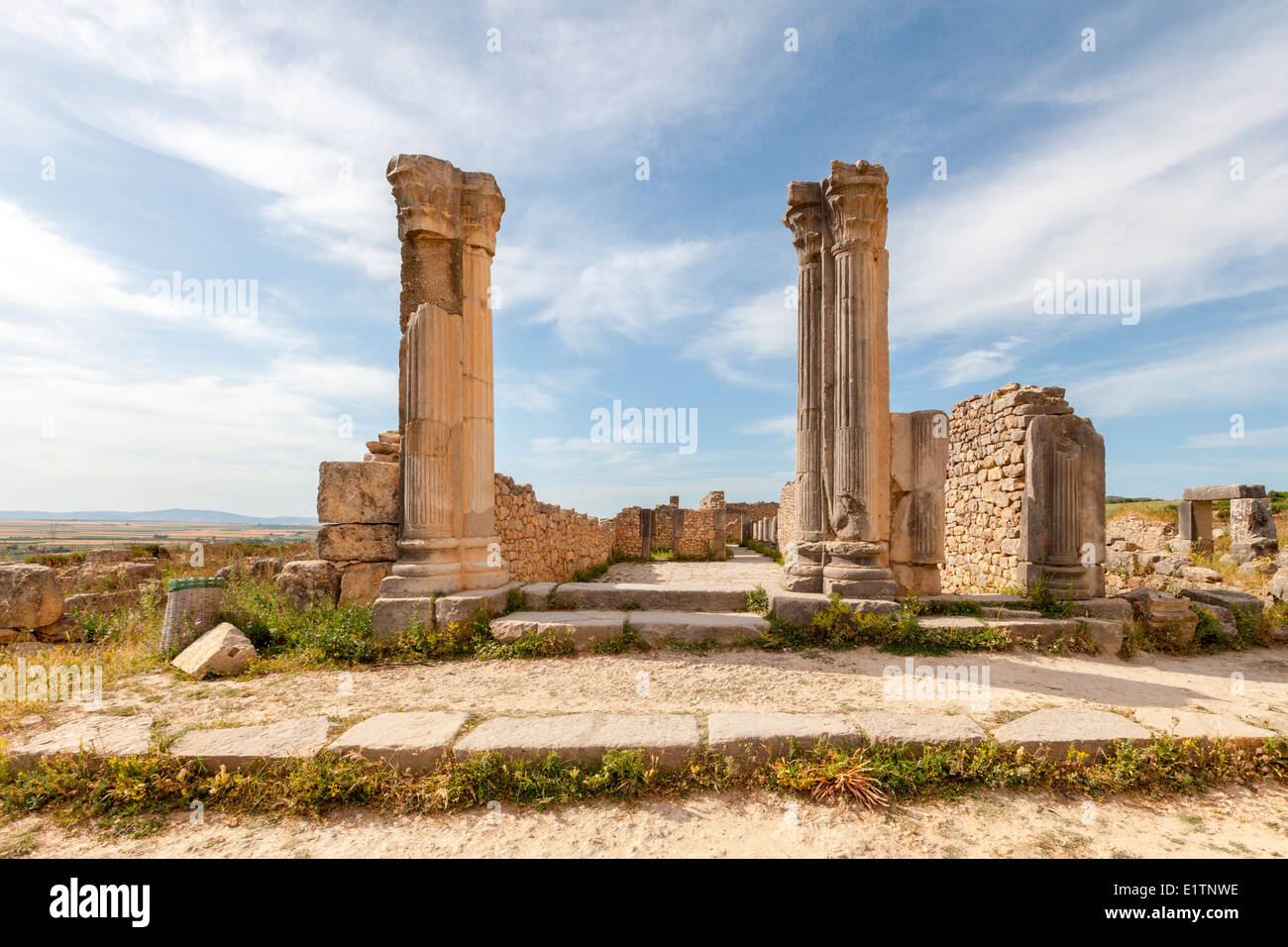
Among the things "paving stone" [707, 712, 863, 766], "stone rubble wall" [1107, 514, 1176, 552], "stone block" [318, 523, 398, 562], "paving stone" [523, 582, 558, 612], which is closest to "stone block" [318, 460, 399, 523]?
"stone block" [318, 523, 398, 562]

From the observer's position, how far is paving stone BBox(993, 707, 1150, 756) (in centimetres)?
322

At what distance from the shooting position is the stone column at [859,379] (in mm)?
6297

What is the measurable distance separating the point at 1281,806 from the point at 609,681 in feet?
13.1

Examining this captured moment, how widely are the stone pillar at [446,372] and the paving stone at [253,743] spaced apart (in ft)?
7.80

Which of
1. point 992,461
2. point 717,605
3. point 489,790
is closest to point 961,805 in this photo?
point 489,790

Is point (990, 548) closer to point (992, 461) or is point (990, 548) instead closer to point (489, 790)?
point (992, 461)

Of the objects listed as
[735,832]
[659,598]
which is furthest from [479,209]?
[735,832]

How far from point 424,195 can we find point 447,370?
1.95 meters

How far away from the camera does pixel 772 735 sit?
3.20 meters

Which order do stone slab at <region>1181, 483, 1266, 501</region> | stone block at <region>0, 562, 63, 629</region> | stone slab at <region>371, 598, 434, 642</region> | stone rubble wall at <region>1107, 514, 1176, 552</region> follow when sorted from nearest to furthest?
1. stone slab at <region>371, 598, 434, 642</region>
2. stone block at <region>0, 562, 63, 629</region>
3. stone slab at <region>1181, 483, 1266, 501</region>
4. stone rubble wall at <region>1107, 514, 1176, 552</region>

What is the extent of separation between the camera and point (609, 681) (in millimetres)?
4559

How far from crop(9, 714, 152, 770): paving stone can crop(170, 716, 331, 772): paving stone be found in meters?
0.26

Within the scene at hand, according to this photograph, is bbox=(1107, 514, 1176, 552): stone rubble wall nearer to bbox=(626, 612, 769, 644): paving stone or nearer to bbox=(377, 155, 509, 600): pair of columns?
bbox=(626, 612, 769, 644): paving stone
